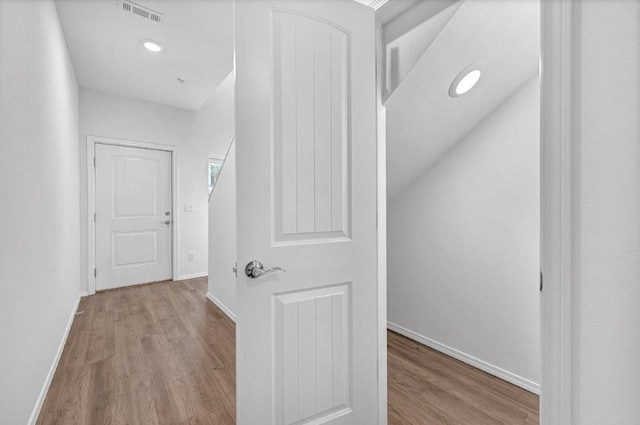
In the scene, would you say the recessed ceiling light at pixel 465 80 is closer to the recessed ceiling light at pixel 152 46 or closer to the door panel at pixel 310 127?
the door panel at pixel 310 127

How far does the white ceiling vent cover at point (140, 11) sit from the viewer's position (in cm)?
211

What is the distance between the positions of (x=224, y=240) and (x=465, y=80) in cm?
246

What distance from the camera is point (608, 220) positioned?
2.28 ft

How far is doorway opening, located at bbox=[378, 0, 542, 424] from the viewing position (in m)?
1.39

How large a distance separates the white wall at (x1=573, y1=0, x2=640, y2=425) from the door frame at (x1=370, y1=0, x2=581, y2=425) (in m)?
0.02

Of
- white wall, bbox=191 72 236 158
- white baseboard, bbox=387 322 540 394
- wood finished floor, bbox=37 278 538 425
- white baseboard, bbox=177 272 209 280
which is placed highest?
white wall, bbox=191 72 236 158

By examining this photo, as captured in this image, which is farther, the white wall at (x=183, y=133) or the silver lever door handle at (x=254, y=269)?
the white wall at (x=183, y=133)

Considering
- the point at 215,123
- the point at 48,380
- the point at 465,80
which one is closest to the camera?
the point at 465,80

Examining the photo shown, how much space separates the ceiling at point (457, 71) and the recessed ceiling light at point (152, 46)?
7.43 ft

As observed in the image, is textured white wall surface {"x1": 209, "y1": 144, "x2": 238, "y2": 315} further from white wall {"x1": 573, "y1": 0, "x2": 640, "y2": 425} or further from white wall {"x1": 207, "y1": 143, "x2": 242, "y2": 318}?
white wall {"x1": 573, "y1": 0, "x2": 640, "y2": 425}

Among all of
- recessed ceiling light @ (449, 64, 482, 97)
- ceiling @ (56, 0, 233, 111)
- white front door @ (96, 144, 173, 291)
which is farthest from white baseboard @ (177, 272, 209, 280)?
recessed ceiling light @ (449, 64, 482, 97)

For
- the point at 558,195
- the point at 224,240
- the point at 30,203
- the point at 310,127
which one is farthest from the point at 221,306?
the point at 558,195

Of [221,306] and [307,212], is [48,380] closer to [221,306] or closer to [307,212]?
[221,306]

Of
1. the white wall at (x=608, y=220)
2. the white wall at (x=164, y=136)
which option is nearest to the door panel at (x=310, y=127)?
the white wall at (x=608, y=220)
